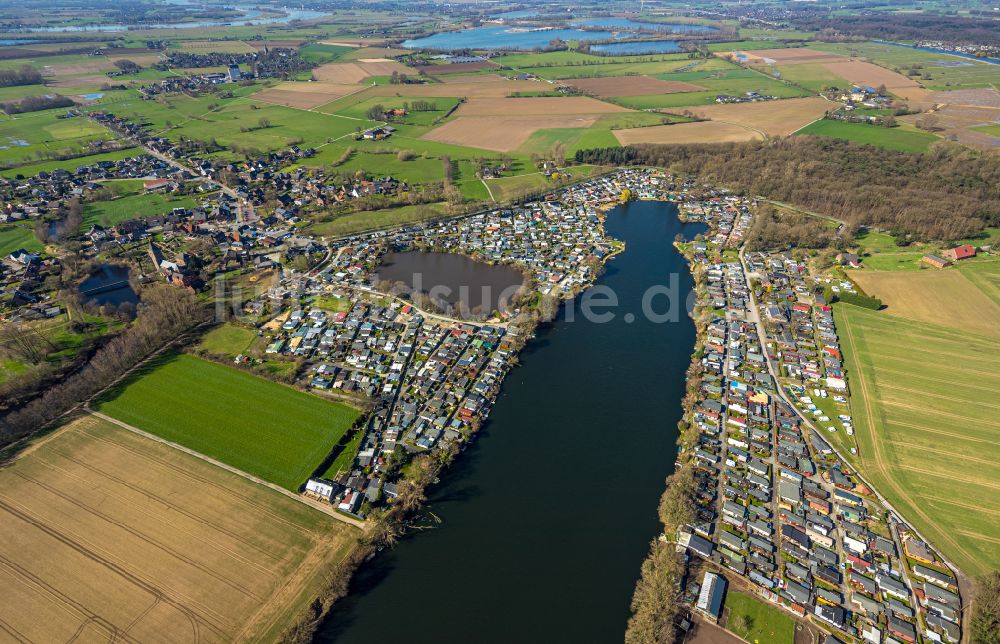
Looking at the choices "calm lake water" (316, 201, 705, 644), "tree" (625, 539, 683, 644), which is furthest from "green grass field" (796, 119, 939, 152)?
"tree" (625, 539, 683, 644)

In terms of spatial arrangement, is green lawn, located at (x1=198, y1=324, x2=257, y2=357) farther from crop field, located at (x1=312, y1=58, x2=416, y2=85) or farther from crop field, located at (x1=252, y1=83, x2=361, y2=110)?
crop field, located at (x1=312, y1=58, x2=416, y2=85)

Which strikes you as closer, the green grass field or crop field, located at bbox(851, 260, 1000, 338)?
crop field, located at bbox(851, 260, 1000, 338)

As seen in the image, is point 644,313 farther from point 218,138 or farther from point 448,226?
point 218,138

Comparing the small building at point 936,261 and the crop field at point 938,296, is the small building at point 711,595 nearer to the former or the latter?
the crop field at point 938,296

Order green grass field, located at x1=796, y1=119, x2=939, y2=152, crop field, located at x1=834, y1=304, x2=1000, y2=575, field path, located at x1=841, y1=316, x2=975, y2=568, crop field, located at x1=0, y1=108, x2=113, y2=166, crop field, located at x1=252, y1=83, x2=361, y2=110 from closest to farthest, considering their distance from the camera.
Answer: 1. field path, located at x1=841, y1=316, x2=975, y2=568
2. crop field, located at x1=834, y1=304, x2=1000, y2=575
3. green grass field, located at x1=796, y1=119, x2=939, y2=152
4. crop field, located at x1=0, y1=108, x2=113, y2=166
5. crop field, located at x1=252, y1=83, x2=361, y2=110

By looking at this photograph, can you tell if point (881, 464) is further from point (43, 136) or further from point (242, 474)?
point (43, 136)

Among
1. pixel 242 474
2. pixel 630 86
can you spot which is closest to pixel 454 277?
pixel 242 474
